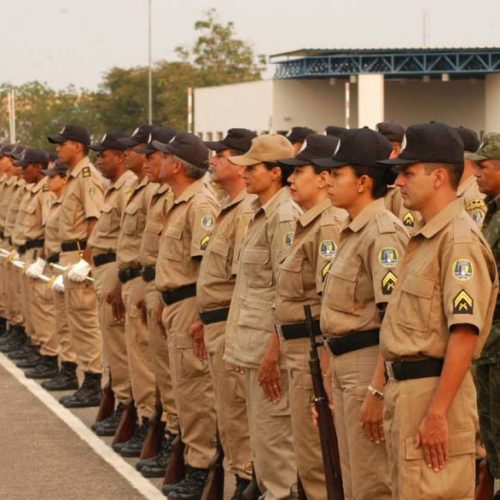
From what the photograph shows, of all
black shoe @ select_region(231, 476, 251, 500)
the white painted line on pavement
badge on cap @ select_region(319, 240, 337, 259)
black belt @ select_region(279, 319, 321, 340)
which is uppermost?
badge on cap @ select_region(319, 240, 337, 259)

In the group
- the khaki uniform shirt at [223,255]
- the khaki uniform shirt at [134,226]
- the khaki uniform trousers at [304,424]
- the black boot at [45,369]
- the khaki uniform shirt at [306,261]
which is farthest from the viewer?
the black boot at [45,369]

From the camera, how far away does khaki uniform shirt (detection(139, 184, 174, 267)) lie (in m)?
→ 10.6

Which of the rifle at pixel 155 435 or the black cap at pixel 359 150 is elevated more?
the black cap at pixel 359 150

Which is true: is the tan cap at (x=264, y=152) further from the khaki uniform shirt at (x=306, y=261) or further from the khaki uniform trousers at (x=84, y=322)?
the khaki uniform trousers at (x=84, y=322)

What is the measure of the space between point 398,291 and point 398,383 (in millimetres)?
346

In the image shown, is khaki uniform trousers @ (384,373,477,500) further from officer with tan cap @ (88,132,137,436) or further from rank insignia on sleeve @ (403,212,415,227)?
officer with tan cap @ (88,132,137,436)

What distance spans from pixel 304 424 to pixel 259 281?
2.93ft

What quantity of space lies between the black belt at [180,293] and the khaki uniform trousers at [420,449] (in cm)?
362

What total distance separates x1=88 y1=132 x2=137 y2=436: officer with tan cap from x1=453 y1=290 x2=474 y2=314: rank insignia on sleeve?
6.13 meters

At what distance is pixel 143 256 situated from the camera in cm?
1075

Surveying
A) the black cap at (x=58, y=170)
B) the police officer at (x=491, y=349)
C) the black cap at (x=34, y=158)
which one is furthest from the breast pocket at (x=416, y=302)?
the black cap at (x=34, y=158)

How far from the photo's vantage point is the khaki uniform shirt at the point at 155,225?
10.6 meters

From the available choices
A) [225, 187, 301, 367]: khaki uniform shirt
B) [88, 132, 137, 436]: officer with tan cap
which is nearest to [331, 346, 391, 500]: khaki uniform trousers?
[225, 187, 301, 367]: khaki uniform shirt

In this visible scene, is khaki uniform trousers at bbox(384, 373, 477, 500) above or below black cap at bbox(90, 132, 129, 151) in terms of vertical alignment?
below
